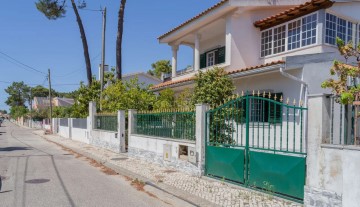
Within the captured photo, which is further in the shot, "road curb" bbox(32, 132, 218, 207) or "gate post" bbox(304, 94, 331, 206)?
"road curb" bbox(32, 132, 218, 207)

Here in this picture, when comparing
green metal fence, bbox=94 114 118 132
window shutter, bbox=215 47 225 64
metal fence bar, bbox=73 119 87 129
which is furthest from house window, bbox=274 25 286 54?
metal fence bar, bbox=73 119 87 129

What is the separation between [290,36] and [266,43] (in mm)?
1688

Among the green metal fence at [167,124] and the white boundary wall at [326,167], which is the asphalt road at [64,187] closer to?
the green metal fence at [167,124]

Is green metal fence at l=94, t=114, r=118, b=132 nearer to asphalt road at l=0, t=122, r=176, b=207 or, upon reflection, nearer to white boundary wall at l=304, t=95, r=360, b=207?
asphalt road at l=0, t=122, r=176, b=207

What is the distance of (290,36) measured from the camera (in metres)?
12.9

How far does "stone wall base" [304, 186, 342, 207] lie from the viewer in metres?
5.41

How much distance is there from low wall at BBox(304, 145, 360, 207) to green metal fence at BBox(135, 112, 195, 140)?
455 centimetres

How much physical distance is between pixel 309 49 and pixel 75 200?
9548 millimetres

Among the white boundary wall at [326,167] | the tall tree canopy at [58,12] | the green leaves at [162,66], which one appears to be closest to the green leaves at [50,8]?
the tall tree canopy at [58,12]

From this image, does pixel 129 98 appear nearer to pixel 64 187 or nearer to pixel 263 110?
pixel 64 187

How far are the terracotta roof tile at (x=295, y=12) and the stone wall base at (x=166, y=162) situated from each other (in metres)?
7.02

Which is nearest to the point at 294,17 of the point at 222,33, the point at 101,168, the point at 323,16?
the point at 323,16

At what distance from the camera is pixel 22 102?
12144cm

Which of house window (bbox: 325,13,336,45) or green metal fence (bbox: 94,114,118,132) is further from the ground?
house window (bbox: 325,13,336,45)
